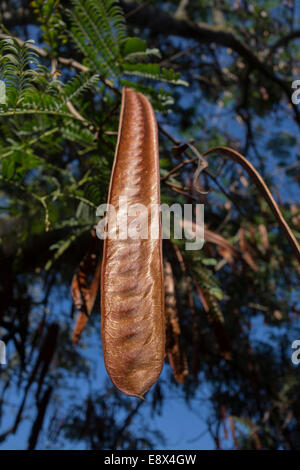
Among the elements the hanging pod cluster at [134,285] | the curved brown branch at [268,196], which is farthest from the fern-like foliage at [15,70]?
the curved brown branch at [268,196]

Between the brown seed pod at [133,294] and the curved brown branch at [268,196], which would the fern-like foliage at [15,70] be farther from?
the curved brown branch at [268,196]

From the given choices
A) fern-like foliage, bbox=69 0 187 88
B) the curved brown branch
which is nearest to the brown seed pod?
the curved brown branch

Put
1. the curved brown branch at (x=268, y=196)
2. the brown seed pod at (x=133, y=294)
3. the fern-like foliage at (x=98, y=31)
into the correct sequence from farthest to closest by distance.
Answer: the fern-like foliage at (x=98, y=31), the curved brown branch at (x=268, y=196), the brown seed pod at (x=133, y=294)

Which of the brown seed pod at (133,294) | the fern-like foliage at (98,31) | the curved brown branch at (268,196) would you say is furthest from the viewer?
the fern-like foliage at (98,31)

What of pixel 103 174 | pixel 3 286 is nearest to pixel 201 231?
pixel 103 174

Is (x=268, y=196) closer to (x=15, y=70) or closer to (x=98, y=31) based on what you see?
(x=15, y=70)

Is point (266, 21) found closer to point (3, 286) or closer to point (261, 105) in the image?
point (261, 105)

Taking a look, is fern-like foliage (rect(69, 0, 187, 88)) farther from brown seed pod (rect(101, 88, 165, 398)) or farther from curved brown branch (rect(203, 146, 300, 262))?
brown seed pod (rect(101, 88, 165, 398))

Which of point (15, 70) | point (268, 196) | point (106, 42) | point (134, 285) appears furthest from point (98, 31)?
point (134, 285)

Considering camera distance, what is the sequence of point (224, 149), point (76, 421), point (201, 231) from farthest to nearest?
point (76, 421) < point (201, 231) < point (224, 149)

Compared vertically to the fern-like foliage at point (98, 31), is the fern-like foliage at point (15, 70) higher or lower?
lower
